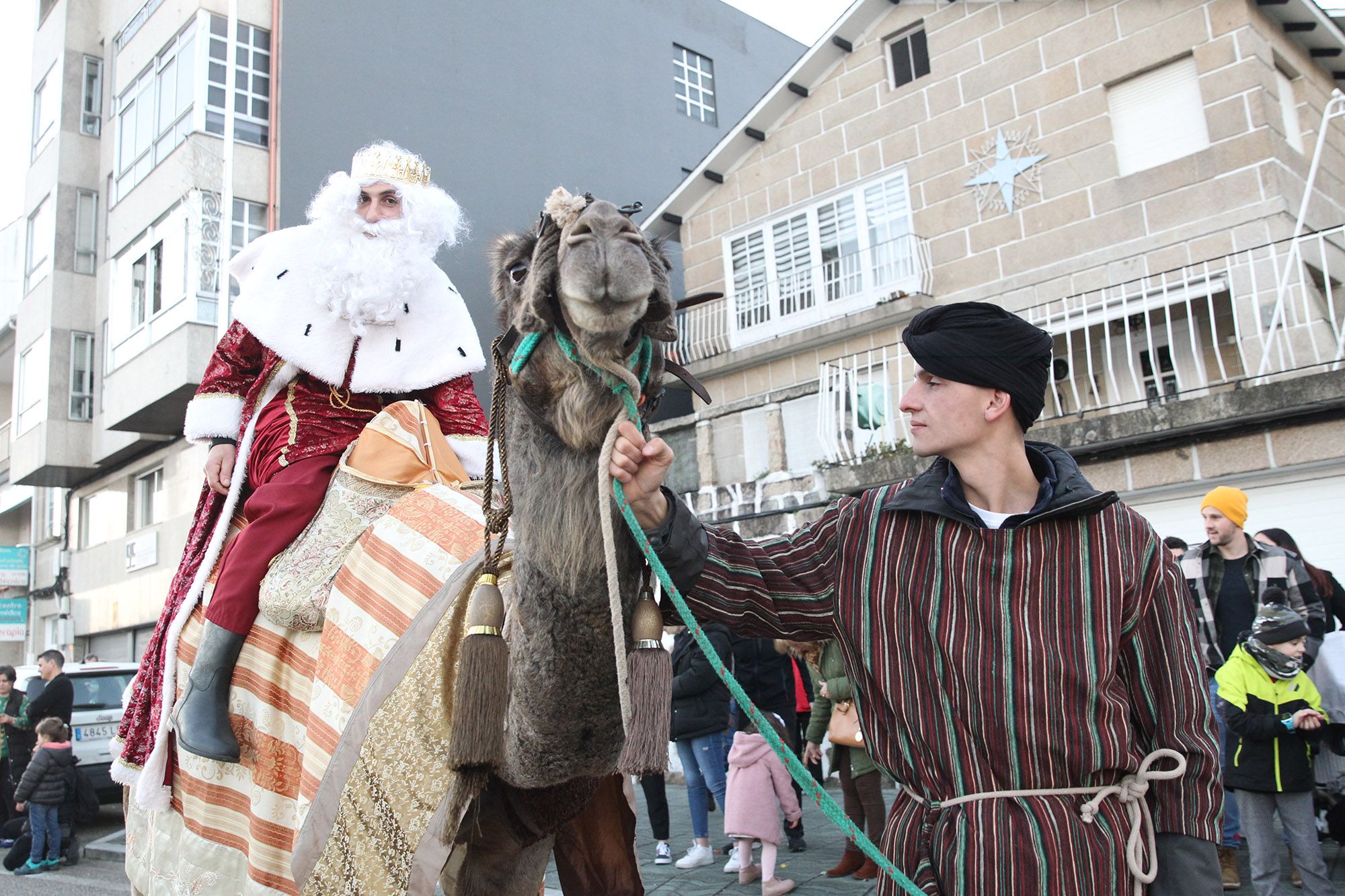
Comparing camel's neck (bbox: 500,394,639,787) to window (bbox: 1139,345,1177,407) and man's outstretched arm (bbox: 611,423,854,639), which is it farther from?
window (bbox: 1139,345,1177,407)

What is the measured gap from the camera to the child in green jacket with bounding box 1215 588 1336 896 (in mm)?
4824

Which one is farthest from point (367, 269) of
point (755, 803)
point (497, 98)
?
point (497, 98)

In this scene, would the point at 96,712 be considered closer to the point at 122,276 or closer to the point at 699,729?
the point at 699,729

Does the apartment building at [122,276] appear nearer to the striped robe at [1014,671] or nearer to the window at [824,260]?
the window at [824,260]

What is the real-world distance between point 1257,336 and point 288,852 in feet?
36.8

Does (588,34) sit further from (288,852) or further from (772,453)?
(288,852)

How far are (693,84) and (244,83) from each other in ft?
36.5

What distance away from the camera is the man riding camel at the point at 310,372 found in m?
3.46

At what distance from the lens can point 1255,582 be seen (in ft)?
18.6

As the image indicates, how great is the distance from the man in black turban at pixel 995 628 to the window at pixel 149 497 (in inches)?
823

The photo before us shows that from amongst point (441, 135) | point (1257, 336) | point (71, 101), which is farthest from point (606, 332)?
point (71, 101)

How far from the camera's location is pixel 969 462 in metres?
2.15

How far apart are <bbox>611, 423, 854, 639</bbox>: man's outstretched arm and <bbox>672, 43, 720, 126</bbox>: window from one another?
23.7m

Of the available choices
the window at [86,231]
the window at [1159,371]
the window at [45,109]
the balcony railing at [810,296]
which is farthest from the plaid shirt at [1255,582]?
the window at [45,109]
